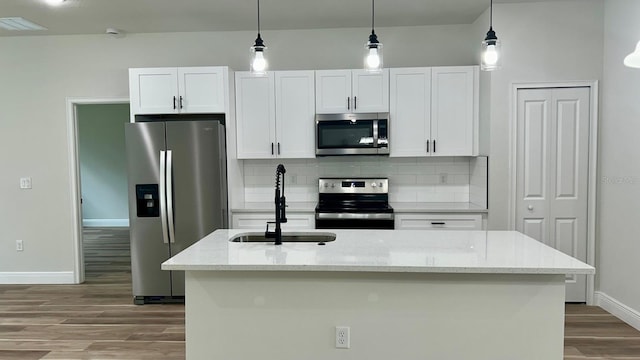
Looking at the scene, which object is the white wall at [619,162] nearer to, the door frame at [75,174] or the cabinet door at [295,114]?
the cabinet door at [295,114]

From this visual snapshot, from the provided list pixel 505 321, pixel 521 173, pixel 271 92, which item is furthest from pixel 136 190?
pixel 521 173

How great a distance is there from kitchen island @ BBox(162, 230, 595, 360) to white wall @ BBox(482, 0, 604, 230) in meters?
1.66

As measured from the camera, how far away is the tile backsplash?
428cm

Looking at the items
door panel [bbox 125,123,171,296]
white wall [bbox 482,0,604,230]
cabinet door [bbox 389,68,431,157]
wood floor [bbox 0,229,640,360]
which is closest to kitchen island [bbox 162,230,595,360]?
wood floor [bbox 0,229,640,360]

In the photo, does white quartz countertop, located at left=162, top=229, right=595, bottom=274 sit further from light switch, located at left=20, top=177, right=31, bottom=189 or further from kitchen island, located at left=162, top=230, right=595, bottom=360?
light switch, located at left=20, top=177, right=31, bottom=189

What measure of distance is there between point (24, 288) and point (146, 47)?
3.06m

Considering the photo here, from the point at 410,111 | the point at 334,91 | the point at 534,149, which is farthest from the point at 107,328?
the point at 534,149

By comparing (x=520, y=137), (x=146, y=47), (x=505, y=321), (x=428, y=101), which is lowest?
(x=505, y=321)

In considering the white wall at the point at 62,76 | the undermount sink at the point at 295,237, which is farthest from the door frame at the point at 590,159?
the undermount sink at the point at 295,237

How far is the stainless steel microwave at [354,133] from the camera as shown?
3.87 meters

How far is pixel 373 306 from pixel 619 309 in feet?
8.59

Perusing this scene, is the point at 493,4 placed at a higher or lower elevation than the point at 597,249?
higher

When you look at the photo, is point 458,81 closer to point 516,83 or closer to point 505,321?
point 516,83

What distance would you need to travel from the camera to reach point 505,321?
6.72ft
